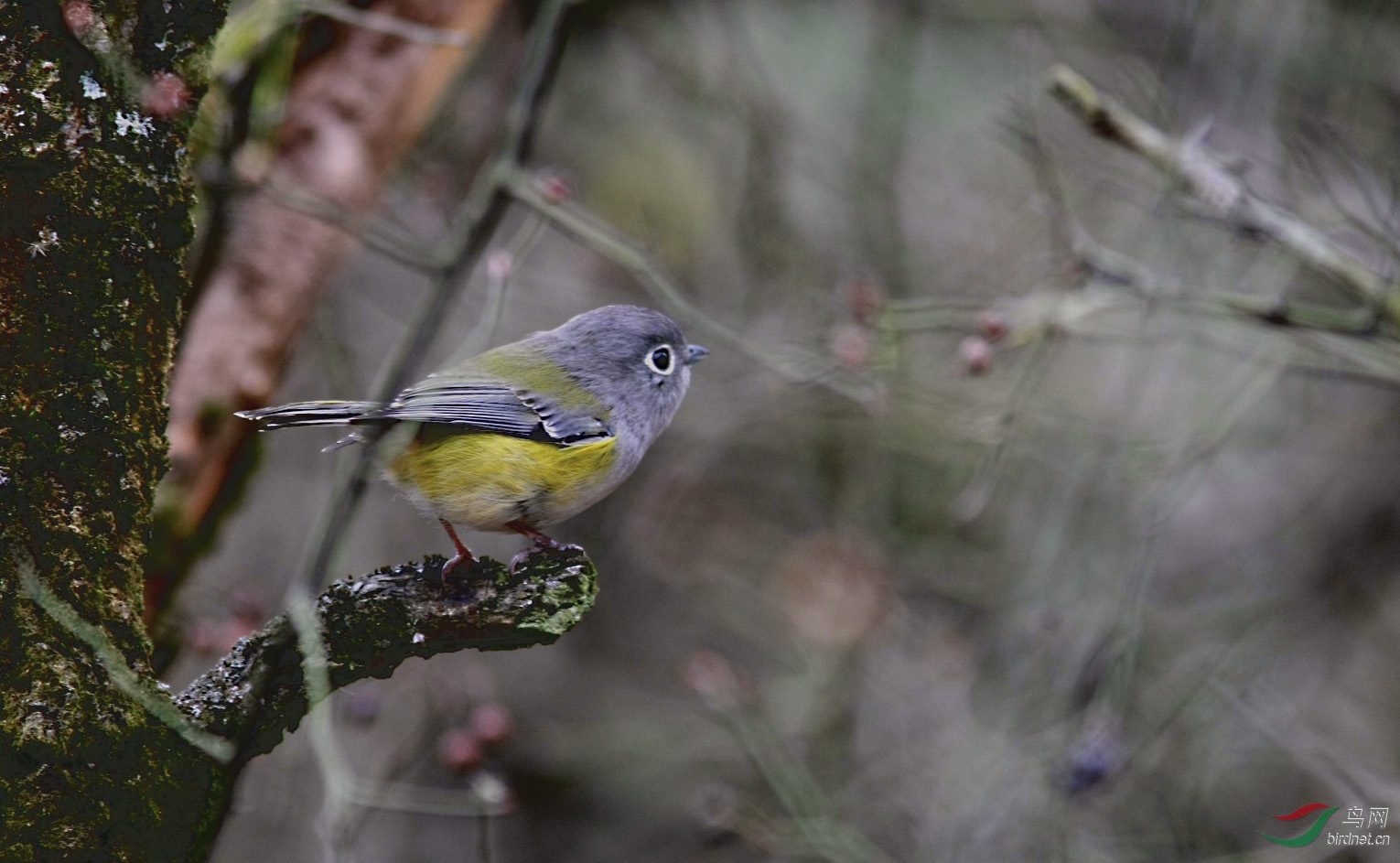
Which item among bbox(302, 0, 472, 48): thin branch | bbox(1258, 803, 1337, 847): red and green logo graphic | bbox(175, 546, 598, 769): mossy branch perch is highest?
bbox(302, 0, 472, 48): thin branch

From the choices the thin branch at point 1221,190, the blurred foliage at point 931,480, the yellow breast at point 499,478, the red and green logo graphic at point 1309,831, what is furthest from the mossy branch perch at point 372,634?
the red and green logo graphic at point 1309,831

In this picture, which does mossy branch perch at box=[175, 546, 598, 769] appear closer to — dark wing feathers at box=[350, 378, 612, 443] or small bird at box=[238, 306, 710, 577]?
small bird at box=[238, 306, 710, 577]

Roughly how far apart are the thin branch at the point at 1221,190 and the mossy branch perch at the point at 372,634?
2637 millimetres

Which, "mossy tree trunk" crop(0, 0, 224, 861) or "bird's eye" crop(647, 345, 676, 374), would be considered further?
"bird's eye" crop(647, 345, 676, 374)

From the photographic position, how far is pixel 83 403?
1.18 meters

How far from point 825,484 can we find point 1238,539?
2100 mm

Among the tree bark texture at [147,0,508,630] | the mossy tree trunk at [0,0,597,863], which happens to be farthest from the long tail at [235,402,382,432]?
the tree bark texture at [147,0,508,630]

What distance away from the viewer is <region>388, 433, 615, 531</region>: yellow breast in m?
1.96

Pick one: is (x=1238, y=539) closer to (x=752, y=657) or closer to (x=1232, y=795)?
(x=1232, y=795)

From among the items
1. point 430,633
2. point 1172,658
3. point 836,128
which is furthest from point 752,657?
point 430,633

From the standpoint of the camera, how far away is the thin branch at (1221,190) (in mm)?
3336

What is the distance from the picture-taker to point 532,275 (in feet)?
18.7

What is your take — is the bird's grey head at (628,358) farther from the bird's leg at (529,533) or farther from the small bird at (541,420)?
the bird's leg at (529,533)

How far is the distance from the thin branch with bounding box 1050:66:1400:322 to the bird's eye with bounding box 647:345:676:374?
1.77 meters
